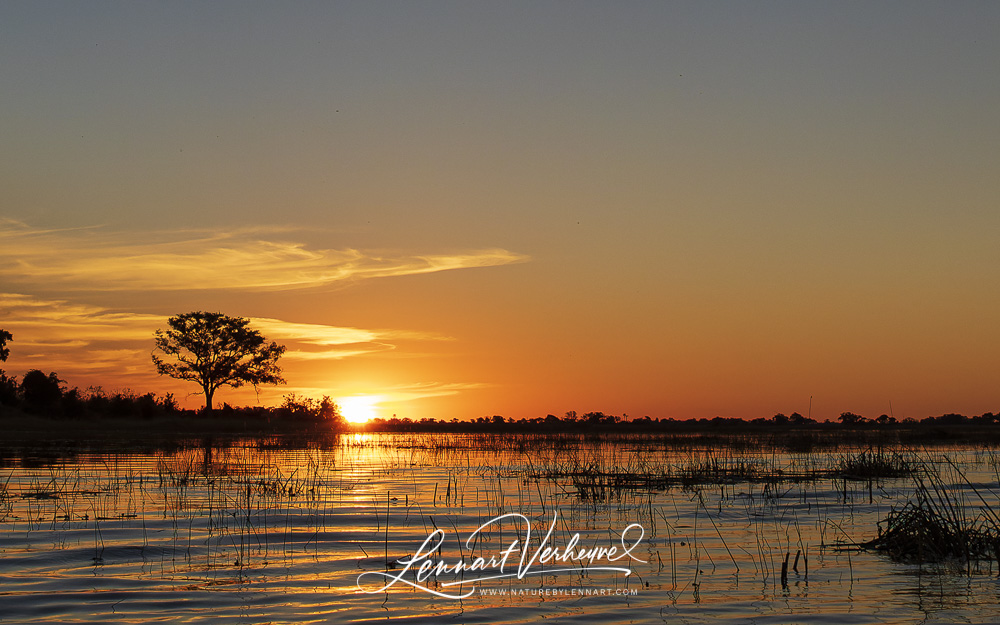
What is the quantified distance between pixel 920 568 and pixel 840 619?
3.25m

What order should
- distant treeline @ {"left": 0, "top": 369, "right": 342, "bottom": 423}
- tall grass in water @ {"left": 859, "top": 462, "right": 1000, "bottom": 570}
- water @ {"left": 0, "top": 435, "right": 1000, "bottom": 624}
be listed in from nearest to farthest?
water @ {"left": 0, "top": 435, "right": 1000, "bottom": 624} → tall grass in water @ {"left": 859, "top": 462, "right": 1000, "bottom": 570} → distant treeline @ {"left": 0, "top": 369, "right": 342, "bottom": 423}

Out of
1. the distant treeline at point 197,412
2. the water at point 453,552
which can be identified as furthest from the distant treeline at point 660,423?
the water at point 453,552

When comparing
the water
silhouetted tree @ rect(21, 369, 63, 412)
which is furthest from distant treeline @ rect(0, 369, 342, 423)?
the water

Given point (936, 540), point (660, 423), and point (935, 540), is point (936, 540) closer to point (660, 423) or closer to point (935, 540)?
point (935, 540)

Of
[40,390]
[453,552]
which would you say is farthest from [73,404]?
[453,552]

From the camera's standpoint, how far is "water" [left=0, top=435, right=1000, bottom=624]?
28.7 ft

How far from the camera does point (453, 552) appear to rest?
11.9 meters

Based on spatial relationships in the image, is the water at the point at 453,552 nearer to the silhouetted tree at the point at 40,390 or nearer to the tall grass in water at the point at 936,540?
the tall grass in water at the point at 936,540

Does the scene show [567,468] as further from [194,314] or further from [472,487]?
[194,314]

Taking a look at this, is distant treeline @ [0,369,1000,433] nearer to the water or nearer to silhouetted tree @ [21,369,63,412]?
silhouetted tree @ [21,369,63,412]

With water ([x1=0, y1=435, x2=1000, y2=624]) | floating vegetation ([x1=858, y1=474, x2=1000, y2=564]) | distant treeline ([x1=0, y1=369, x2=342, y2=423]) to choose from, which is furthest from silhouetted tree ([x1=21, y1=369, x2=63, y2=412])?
floating vegetation ([x1=858, y1=474, x2=1000, y2=564])

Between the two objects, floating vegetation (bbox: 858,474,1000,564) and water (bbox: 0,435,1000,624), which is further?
floating vegetation (bbox: 858,474,1000,564)

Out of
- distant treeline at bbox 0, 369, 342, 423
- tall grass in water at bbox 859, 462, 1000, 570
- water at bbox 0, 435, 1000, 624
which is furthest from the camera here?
distant treeline at bbox 0, 369, 342, 423

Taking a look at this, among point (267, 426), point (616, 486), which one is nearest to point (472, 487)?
point (616, 486)
